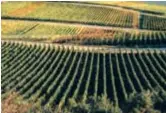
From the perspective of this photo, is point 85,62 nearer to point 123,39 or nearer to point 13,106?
point 123,39

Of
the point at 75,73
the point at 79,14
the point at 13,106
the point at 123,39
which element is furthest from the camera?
the point at 79,14

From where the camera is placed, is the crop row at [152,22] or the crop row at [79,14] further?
the crop row at [79,14]

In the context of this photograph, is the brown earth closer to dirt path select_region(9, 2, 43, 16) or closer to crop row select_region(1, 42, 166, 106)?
crop row select_region(1, 42, 166, 106)

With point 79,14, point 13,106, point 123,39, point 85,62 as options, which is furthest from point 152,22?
point 13,106

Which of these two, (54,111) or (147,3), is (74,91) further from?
(147,3)

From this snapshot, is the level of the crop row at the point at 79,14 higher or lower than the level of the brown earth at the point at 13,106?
lower

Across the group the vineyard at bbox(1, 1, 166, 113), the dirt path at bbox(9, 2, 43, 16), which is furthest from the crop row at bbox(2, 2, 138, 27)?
the dirt path at bbox(9, 2, 43, 16)

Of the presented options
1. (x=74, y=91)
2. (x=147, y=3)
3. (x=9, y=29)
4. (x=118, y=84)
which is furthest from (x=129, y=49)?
(x=147, y=3)

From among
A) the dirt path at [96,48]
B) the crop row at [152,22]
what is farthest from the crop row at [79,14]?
the dirt path at [96,48]

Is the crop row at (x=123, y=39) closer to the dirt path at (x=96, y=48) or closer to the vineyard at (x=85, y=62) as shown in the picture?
the vineyard at (x=85, y=62)
